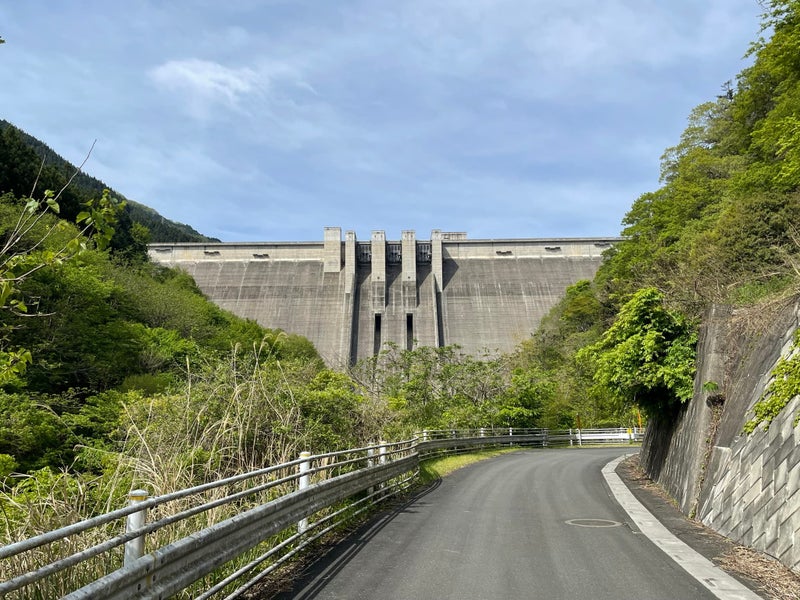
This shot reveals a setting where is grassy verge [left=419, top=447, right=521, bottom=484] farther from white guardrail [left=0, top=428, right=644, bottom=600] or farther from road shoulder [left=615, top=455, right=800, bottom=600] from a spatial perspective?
road shoulder [left=615, top=455, right=800, bottom=600]

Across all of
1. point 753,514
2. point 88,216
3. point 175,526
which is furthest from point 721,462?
point 88,216

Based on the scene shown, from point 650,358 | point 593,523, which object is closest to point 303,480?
point 593,523

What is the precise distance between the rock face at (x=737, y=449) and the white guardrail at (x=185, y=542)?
16.5ft

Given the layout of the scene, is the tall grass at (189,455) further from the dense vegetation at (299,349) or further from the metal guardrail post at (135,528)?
the metal guardrail post at (135,528)

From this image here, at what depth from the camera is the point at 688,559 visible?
6641mm

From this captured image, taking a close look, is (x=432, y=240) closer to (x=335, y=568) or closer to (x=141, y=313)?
(x=141, y=313)

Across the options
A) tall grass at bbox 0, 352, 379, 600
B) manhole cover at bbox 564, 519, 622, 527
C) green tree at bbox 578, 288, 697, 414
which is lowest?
A: manhole cover at bbox 564, 519, 622, 527

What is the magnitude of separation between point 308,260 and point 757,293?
69487mm

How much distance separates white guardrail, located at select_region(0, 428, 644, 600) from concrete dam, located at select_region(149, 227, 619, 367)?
5638 centimetres

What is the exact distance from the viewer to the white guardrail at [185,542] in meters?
3.30

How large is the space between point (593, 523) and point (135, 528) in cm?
726

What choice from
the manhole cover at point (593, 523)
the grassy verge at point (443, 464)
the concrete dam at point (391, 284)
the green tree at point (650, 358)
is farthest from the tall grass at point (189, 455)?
the concrete dam at point (391, 284)

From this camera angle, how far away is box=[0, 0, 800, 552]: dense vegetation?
9.01 m

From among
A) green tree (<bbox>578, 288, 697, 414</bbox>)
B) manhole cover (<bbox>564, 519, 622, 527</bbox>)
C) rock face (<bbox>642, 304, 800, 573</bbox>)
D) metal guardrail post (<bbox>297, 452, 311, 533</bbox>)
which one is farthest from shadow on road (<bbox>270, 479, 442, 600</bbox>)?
green tree (<bbox>578, 288, 697, 414</bbox>)
